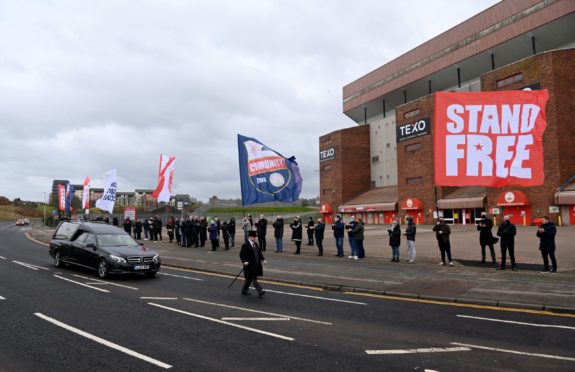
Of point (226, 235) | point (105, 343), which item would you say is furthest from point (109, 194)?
point (105, 343)

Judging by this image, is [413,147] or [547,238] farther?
[413,147]

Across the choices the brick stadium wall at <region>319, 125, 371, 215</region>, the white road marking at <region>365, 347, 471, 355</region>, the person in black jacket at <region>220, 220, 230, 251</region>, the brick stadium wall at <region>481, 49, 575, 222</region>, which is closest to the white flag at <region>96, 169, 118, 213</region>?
the person in black jacket at <region>220, 220, 230, 251</region>

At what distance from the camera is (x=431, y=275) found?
1278 cm

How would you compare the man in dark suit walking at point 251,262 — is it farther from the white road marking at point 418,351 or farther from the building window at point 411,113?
the building window at point 411,113

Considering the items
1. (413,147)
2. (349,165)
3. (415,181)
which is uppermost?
(413,147)

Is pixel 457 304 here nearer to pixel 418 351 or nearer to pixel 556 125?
pixel 418 351

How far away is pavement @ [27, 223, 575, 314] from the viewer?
958 cm

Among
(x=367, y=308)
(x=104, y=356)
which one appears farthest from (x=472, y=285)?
(x=104, y=356)

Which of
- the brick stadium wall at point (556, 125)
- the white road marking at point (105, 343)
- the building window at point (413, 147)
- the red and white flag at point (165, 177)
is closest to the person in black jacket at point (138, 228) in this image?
the red and white flag at point (165, 177)

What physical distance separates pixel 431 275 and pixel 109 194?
73.0 ft

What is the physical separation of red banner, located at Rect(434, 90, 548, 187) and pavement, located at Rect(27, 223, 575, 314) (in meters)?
2.72

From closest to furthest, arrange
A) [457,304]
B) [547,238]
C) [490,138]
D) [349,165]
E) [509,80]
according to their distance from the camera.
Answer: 1. [457,304]
2. [490,138]
3. [547,238]
4. [509,80]
5. [349,165]

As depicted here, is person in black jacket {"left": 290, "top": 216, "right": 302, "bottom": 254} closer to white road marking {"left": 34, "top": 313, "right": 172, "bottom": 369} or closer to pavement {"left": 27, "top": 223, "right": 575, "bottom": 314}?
pavement {"left": 27, "top": 223, "right": 575, "bottom": 314}

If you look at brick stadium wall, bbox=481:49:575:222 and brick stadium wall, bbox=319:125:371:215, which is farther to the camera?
brick stadium wall, bbox=319:125:371:215
